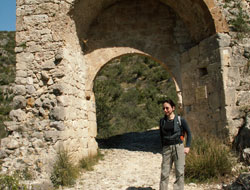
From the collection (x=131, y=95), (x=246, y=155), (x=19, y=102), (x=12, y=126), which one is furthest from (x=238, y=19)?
(x=131, y=95)

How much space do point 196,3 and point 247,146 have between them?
11.4ft

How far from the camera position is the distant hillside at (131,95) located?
12.2 m

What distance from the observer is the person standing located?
11.1 feet

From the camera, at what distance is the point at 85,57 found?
6.86m

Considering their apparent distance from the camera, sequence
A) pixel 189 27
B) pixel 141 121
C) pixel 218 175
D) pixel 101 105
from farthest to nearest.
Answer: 1. pixel 141 121
2. pixel 101 105
3. pixel 189 27
4. pixel 218 175

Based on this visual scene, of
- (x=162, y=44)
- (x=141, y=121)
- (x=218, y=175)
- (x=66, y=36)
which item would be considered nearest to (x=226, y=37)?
(x=162, y=44)

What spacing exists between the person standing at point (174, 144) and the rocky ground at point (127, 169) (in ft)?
2.91

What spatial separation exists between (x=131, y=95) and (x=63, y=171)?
17294 millimetres

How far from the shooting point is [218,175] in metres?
4.32

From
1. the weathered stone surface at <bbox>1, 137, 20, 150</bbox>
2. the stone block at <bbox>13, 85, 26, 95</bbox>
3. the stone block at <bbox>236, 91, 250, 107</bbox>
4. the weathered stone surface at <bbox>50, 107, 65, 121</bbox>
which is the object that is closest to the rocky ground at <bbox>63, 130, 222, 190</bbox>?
the weathered stone surface at <bbox>50, 107, 65, 121</bbox>

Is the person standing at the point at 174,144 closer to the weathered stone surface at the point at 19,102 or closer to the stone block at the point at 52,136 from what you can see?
the stone block at the point at 52,136

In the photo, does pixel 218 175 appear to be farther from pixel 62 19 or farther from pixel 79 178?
pixel 62 19

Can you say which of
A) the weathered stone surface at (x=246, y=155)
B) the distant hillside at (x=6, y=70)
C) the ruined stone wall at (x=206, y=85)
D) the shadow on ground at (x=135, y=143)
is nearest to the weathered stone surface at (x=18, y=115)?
the shadow on ground at (x=135, y=143)

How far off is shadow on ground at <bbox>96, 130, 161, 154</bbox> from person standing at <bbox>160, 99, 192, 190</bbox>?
3653 mm
